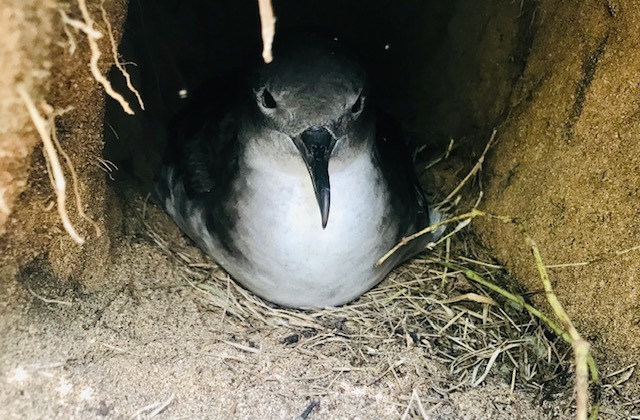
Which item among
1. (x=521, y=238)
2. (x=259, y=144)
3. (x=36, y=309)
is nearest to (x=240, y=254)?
(x=259, y=144)

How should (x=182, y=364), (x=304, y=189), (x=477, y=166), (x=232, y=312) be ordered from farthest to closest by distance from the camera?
1. (x=477, y=166)
2. (x=232, y=312)
3. (x=304, y=189)
4. (x=182, y=364)

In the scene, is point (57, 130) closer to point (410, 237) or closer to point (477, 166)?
point (410, 237)

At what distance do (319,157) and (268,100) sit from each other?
28cm

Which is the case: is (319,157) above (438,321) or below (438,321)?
above

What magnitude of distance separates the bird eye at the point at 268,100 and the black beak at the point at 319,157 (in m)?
0.15

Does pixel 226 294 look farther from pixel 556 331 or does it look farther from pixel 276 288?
pixel 556 331

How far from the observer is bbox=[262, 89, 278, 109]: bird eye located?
2211 mm

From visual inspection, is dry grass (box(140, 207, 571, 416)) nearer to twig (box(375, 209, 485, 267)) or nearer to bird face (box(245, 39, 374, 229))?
twig (box(375, 209, 485, 267))

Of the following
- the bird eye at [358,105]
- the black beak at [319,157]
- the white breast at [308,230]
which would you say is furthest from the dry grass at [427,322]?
the bird eye at [358,105]

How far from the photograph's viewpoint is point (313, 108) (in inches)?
83.7

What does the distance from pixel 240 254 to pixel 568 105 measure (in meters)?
1.17

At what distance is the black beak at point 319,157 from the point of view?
2.06 meters

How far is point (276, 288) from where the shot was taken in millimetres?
2490

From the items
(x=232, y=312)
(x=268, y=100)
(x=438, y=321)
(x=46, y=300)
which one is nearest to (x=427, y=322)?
(x=438, y=321)
